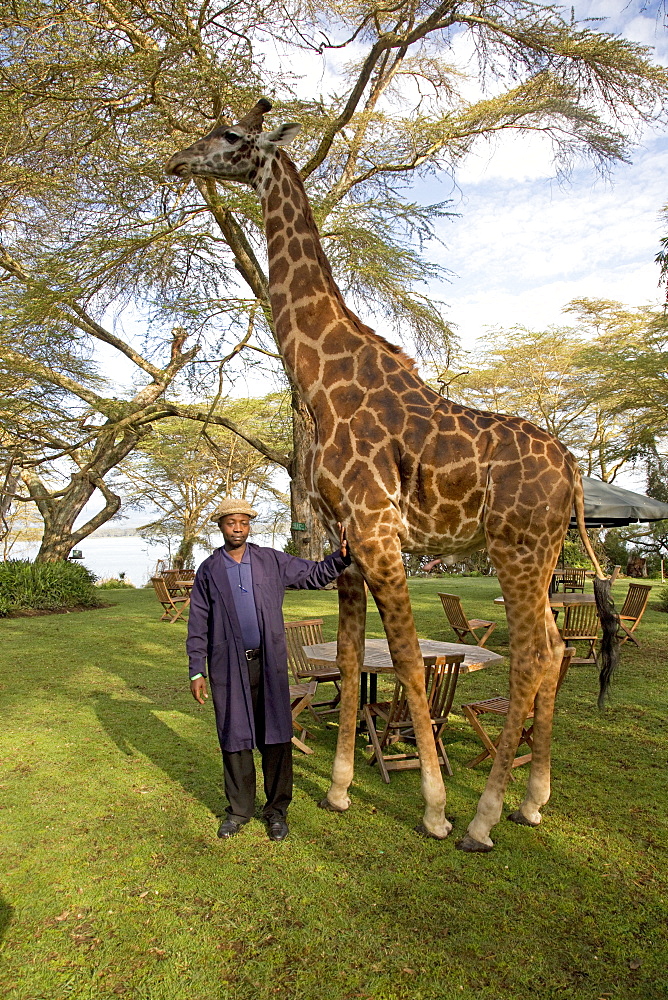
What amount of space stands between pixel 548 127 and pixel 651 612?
37.7 ft

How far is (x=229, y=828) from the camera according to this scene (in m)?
3.97

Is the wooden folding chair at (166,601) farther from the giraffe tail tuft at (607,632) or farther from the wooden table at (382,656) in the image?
the giraffe tail tuft at (607,632)

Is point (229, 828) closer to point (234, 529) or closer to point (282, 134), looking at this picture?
point (234, 529)

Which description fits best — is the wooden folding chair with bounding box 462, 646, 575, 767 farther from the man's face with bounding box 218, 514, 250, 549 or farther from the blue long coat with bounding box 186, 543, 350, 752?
the man's face with bounding box 218, 514, 250, 549

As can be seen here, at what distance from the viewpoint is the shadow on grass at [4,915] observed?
3072 millimetres

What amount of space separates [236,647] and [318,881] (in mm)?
1385

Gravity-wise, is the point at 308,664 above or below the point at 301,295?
below

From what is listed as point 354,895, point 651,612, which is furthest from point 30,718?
point 651,612

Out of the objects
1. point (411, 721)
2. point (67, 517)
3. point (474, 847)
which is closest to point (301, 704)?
point (411, 721)

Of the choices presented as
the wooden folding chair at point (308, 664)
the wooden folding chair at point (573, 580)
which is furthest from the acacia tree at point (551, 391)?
the wooden folding chair at point (308, 664)

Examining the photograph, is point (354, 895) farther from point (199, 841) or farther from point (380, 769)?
point (380, 769)

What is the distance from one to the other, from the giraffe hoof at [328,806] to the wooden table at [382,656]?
1069 mm

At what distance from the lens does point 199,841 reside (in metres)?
3.90

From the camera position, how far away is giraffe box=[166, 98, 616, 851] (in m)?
3.91
